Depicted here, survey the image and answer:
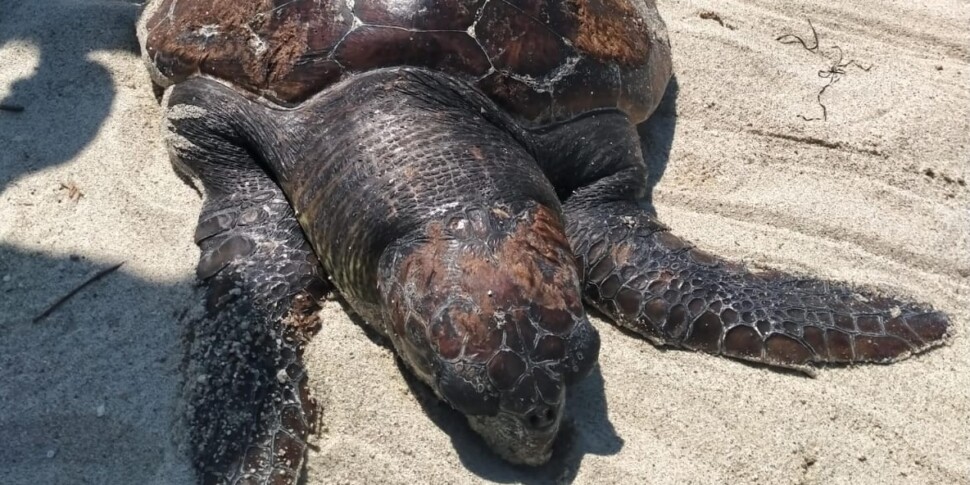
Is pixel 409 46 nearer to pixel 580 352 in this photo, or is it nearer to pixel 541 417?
pixel 580 352

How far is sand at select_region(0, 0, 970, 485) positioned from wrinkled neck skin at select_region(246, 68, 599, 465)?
289 mm

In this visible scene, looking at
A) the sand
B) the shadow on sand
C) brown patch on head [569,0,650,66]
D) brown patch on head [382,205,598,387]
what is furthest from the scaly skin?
the shadow on sand

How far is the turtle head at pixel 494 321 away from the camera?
1993 millimetres

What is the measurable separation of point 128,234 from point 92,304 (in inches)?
12.3

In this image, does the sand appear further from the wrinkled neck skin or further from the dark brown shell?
the dark brown shell

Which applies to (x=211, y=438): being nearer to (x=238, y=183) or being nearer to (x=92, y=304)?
(x=92, y=304)

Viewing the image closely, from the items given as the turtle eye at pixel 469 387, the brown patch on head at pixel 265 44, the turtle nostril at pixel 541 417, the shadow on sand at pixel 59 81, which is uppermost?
the brown patch on head at pixel 265 44

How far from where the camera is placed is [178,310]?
252 centimetres

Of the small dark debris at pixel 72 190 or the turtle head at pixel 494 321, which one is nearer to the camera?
the turtle head at pixel 494 321

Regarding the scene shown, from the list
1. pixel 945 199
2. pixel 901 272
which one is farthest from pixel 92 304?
pixel 945 199

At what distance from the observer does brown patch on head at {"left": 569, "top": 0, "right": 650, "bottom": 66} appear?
291 cm

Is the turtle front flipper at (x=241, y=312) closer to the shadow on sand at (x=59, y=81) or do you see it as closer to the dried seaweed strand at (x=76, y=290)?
the dried seaweed strand at (x=76, y=290)

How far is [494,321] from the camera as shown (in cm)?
200

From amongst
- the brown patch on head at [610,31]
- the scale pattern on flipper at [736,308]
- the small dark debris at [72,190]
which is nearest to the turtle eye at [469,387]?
the scale pattern on flipper at [736,308]
